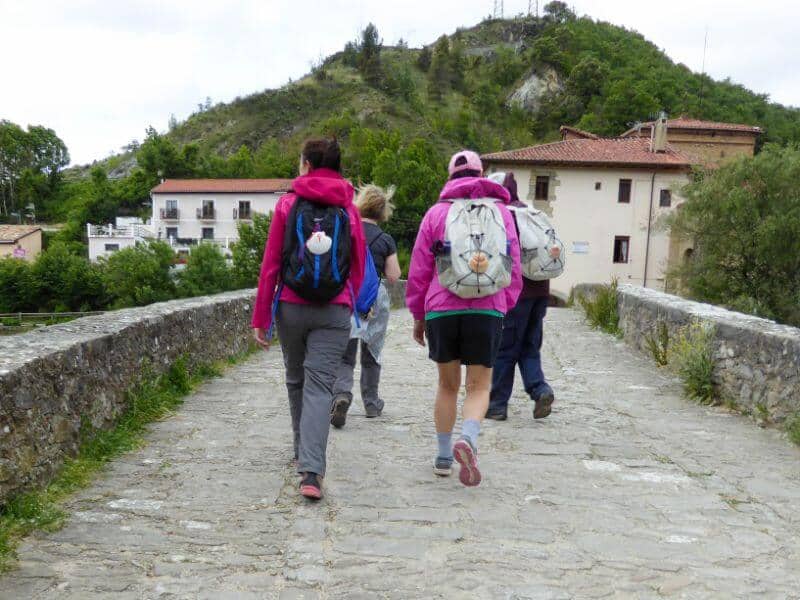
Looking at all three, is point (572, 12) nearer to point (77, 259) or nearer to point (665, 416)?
point (77, 259)

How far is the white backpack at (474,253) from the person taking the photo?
3629mm

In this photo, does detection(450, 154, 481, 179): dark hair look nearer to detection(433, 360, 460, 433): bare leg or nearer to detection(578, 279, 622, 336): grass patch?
detection(433, 360, 460, 433): bare leg

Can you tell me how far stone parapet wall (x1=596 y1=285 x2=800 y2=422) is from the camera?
5.11m

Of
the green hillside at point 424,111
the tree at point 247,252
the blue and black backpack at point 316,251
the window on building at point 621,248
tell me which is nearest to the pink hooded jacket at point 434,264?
the blue and black backpack at point 316,251

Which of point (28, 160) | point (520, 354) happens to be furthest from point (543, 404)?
point (28, 160)

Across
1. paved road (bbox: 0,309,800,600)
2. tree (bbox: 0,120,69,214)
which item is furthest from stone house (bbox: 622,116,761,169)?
tree (bbox: 0,120,69,214)

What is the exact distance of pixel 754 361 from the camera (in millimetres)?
5625

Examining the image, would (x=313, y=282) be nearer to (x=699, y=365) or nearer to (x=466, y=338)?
(x=466, y=338)

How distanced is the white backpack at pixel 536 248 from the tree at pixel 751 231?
2105cm

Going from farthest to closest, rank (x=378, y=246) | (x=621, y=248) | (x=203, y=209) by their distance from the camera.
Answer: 1. (x=203, y=209)
2. (x=621, y=248)
3. (x=378, y=246)

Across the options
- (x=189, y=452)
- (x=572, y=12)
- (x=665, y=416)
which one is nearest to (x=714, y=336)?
(x=665, y=416)

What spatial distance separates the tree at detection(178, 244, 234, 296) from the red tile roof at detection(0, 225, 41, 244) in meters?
25.2

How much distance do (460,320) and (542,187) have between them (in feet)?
124

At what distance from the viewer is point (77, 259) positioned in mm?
58375
